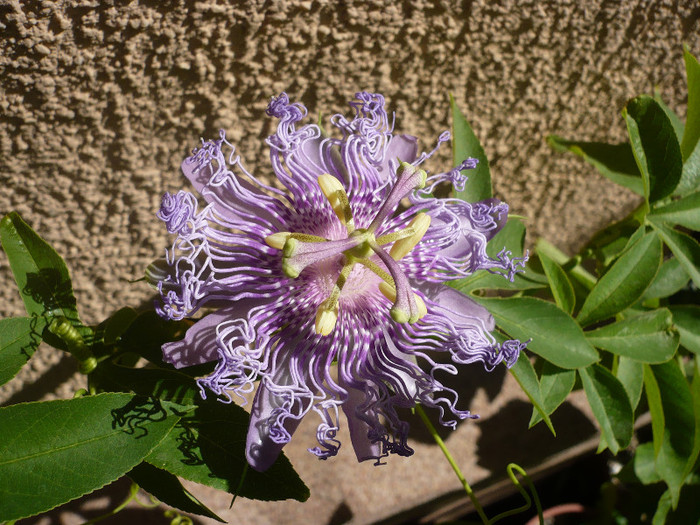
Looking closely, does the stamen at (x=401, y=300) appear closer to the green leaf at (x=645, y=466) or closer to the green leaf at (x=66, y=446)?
the green leaf at (x=66, y=446)

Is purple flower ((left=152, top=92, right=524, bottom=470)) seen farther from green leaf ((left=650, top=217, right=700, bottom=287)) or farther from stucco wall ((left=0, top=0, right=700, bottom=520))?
green leaf ((left=650, top=217, right=700, bottom=287))

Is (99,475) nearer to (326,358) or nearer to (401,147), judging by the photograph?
(326,358)

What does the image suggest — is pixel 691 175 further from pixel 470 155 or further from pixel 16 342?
pixel 16 342

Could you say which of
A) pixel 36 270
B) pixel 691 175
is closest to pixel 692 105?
pixel 691 175

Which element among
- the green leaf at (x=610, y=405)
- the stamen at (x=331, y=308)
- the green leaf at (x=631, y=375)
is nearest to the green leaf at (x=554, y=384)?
the green leaf at (x=610, y=405)

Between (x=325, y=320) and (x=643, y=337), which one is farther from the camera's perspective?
(x=643, y=337)

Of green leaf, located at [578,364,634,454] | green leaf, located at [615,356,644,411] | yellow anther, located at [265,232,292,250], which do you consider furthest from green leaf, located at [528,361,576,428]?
yellow anther, located at [265,232,292,250]

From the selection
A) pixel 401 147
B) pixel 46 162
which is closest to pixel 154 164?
pixel 46 162
